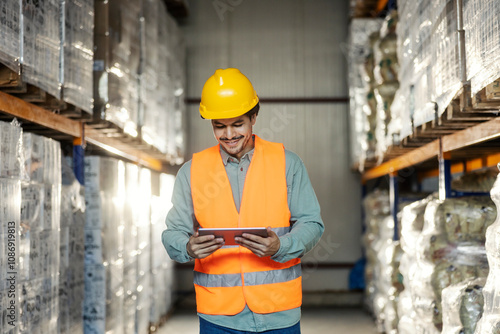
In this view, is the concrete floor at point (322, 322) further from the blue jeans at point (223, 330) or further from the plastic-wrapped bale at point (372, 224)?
the blue jeans at point (223, 330)

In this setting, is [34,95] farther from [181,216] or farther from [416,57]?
[416,57]

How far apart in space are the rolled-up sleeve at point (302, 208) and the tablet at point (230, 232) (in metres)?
0.20

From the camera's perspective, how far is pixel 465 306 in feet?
11.1

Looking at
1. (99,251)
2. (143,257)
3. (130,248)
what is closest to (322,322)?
(143,257)

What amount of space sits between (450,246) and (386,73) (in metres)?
3.10

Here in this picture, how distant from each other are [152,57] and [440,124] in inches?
160

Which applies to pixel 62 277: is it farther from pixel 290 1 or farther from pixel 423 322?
pixel 290 1

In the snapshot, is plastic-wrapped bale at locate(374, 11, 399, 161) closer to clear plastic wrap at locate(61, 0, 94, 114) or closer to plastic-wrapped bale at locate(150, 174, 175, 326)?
plastic-wrapped bale at locate(150, 174, 175, 326)

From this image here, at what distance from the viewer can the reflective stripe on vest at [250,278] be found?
2633mm

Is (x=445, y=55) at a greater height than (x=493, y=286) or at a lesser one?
greater

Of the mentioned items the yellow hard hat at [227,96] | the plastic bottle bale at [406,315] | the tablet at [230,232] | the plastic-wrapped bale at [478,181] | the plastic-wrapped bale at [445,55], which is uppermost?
the plastic-wrapped bale at [445,55]

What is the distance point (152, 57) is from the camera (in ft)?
22.7

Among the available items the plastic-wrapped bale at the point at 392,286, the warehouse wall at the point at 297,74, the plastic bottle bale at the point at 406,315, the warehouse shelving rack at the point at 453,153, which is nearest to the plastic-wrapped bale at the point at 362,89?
the warehouse shelving rack at the point at 453,153

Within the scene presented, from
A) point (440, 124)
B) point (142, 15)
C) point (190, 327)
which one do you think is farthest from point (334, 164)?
point (440, 124)
